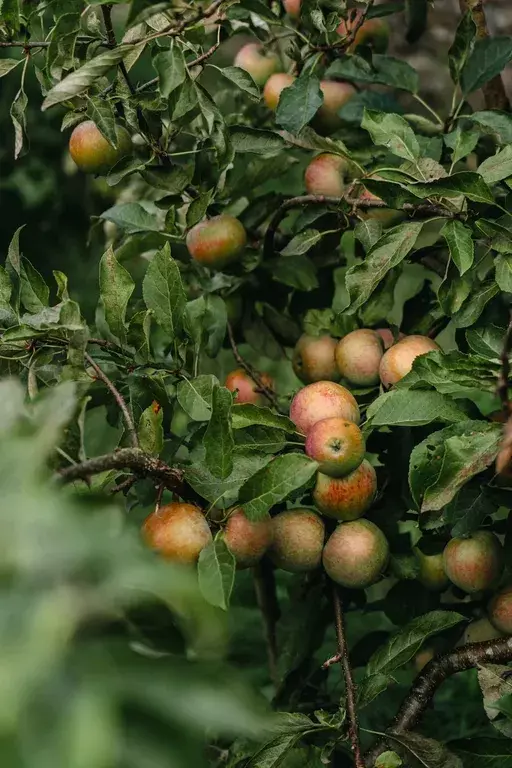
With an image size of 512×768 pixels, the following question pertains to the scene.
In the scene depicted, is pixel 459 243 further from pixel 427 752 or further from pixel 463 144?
pixel 427 752

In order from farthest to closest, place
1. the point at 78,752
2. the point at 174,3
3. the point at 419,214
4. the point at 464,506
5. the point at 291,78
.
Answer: the point at 291,78 → the point at 419,214 → the point at 464,506 → the point at 174,3 → the point at 78,752

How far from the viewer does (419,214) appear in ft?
3.87

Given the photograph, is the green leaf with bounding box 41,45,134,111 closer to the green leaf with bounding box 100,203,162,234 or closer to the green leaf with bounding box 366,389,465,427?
the green leaf with bounding box 100,203,162,234

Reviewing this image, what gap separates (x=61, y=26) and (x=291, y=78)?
45cm

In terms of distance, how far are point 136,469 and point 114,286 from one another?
262 mm

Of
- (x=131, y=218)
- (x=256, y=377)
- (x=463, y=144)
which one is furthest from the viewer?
(x=256, y=377)

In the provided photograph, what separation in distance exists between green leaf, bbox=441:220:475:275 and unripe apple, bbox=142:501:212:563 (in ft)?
1.26

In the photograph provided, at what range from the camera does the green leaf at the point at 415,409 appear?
101 cm

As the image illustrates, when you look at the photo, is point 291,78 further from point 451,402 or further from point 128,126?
point 451,402

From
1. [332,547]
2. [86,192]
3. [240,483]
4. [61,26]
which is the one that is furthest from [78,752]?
[86,192]

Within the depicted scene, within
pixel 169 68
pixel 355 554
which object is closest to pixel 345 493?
pixel 355 554

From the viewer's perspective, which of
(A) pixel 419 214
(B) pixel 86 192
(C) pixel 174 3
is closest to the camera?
(C) pixel 174 3

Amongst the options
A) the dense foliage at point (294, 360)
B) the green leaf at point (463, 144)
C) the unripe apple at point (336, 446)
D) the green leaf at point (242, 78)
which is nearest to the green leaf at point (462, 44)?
the dense foliage at point (294, 360)

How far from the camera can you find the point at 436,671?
109cm
